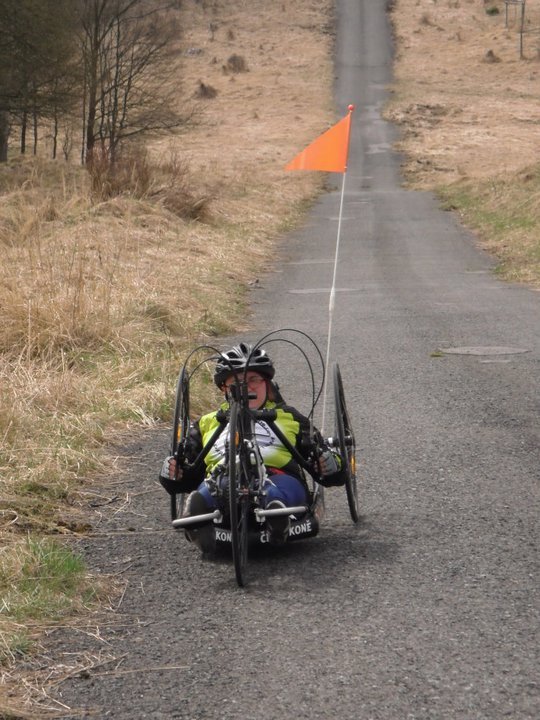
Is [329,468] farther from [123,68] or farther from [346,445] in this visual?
[123,68]

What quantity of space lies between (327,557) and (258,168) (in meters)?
33.6

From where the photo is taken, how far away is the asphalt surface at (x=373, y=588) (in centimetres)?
378

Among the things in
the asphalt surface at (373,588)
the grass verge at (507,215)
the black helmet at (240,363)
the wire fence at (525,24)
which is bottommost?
the asphalt surface at (373,588)

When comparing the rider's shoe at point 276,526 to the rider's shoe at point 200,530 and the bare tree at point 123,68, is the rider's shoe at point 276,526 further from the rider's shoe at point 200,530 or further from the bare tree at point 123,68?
the bare tree at point 123,68

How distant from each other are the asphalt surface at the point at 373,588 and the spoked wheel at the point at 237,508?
12 centimetres

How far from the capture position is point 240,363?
535 centimetres

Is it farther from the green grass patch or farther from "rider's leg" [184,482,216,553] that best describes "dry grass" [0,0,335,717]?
"rider's leg" [184,482,216,553]

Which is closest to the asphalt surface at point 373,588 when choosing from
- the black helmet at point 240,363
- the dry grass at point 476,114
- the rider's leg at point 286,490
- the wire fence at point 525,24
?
the rider's leg at point 286,490

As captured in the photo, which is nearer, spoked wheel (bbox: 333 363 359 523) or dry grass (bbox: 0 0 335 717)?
spoked wheel (bbox: 333 363 359 523)

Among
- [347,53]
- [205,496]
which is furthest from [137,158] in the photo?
[347,53]

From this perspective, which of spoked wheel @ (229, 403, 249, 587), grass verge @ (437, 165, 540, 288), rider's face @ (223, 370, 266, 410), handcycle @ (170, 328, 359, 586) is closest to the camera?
spoked wheel @ (229, 403, 249, 587)

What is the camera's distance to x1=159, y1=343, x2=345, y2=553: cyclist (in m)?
5.18

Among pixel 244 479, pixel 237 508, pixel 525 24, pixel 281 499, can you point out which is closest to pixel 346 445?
pixel 281 499

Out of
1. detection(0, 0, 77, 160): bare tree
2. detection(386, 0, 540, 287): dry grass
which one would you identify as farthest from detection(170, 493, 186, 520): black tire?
detection(0, 0, 77, 160): bare tree
